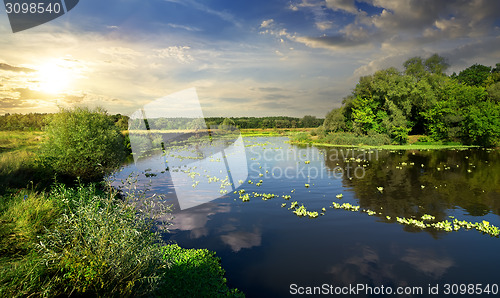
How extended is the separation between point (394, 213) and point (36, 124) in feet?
272

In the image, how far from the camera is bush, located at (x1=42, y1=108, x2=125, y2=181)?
71.4 feet

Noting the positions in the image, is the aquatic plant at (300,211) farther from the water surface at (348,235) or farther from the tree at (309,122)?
the tree at (309,122)

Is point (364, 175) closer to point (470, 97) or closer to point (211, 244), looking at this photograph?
point (211, 244)

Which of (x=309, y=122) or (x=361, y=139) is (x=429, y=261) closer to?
(x=361, y=139)

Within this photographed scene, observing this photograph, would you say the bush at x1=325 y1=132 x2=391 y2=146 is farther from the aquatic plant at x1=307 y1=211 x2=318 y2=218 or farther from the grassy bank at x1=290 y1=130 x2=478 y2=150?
the aquatic plant at x1=307 y1=211 x2=318 y2=218

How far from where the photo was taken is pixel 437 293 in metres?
8.62

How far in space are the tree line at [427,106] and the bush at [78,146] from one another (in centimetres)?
5902

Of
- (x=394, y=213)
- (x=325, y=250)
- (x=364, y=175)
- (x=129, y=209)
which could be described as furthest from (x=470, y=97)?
(x=129, y=209)

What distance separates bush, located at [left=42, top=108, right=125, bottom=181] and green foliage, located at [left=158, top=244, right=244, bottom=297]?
15018mm

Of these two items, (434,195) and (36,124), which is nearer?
(434,195)

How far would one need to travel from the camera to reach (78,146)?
888 inches

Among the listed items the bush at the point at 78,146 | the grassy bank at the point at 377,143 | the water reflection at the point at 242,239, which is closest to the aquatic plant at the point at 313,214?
the water reflection at the point at 242,239

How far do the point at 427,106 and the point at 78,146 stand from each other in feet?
230

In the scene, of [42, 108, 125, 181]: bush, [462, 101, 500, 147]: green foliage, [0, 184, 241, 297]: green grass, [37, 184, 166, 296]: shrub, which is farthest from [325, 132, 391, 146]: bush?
[37, 184, 166, 296]: shrub
